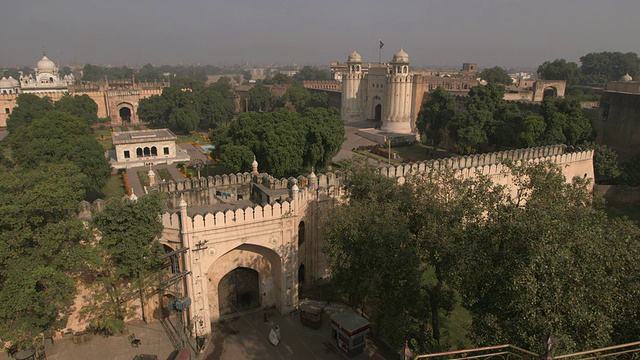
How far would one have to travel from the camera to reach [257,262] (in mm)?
18594

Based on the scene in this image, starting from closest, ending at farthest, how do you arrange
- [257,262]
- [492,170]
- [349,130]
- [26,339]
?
1. [26,339]
2. [257,262]
3. [492,170]
4. [349,130]

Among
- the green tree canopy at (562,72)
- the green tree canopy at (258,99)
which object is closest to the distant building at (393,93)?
the green tree canopy at (258,99)

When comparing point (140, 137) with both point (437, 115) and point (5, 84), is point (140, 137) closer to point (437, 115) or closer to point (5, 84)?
point (437, 115)

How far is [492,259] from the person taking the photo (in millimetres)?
11539

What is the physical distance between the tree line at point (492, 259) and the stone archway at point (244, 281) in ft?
12.6

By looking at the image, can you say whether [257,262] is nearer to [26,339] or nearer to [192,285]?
[192,285]

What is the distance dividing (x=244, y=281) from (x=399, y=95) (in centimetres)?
4946

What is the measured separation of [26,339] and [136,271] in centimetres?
372

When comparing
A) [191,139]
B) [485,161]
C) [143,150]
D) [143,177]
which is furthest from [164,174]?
[485,161]

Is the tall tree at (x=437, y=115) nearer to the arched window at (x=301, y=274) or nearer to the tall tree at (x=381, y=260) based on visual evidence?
the arched window at (x=301, y=274)

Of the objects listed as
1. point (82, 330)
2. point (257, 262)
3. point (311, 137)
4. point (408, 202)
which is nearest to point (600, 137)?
point (311, 137)

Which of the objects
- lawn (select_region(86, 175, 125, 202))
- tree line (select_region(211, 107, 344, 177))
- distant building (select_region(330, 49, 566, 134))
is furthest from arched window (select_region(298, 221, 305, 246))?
distant building (select_region(330, 49, 566, 134))

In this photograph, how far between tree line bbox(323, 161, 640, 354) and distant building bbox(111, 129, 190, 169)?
36045 millimetres

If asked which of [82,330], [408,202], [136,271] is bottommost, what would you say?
[82,330]
